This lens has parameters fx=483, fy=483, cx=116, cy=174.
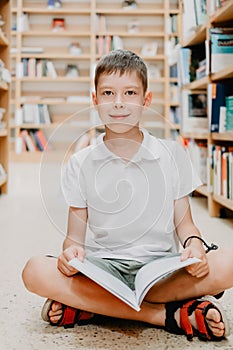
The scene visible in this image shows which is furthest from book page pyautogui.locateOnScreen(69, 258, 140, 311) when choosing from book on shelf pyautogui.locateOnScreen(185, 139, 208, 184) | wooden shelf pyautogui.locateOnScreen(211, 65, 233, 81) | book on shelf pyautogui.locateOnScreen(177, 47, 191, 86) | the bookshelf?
the bookshelf

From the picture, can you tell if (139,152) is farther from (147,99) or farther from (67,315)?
(67,315)

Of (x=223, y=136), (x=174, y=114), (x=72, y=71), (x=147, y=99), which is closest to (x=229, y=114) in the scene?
(x=223, y=136)

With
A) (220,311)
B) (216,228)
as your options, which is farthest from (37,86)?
(220,311)

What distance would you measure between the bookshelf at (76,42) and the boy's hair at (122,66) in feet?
13.6

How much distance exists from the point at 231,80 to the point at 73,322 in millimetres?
1617

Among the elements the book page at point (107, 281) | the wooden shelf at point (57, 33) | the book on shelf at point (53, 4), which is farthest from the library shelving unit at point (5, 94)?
the book on shelf at point (53, 4)

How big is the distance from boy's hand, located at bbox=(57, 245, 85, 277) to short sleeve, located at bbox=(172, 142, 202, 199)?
0.22 metres

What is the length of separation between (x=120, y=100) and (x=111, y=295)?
1.16ft

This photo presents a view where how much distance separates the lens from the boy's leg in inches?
33.2

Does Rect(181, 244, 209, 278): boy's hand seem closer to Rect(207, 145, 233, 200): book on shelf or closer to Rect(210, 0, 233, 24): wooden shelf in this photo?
Rect(207, 145, 233, 200): book on shelf

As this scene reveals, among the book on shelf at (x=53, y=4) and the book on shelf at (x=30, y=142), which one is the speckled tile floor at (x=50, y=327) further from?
the book on shelf at (x=53, y=4)

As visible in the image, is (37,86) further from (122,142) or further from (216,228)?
(122,142)

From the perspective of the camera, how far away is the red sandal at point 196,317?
2.63ft

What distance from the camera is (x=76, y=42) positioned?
5.24 m
